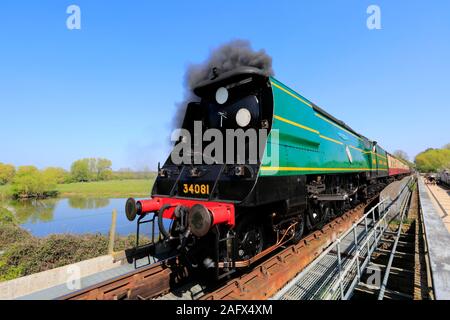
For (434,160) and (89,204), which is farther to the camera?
(434,160)

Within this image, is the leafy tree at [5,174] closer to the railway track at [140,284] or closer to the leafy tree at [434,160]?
the railway track at [140,284]

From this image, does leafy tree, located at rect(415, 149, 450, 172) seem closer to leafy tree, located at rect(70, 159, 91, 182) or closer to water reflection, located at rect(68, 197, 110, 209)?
water reflection, located at rect(68, 197, 110, 209)

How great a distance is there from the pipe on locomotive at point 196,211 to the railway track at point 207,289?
85 centimetres

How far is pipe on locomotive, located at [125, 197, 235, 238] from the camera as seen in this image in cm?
322

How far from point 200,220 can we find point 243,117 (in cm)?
206

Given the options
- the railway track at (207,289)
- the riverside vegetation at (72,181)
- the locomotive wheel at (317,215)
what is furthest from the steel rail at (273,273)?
the riverside vegetation at (72,181)

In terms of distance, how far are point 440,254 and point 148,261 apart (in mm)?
5221

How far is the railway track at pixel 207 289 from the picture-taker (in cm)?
341

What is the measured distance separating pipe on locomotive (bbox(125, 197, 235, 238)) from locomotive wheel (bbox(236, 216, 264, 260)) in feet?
1.48

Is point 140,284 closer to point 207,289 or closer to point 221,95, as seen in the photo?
point 207,289

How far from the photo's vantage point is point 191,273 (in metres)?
4.75

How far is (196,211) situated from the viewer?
10.7 feet

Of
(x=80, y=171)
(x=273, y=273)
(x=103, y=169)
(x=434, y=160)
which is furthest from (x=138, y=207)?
(x=434, y=160)

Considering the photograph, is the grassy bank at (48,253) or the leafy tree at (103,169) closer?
the grassy bank at (48,253)
